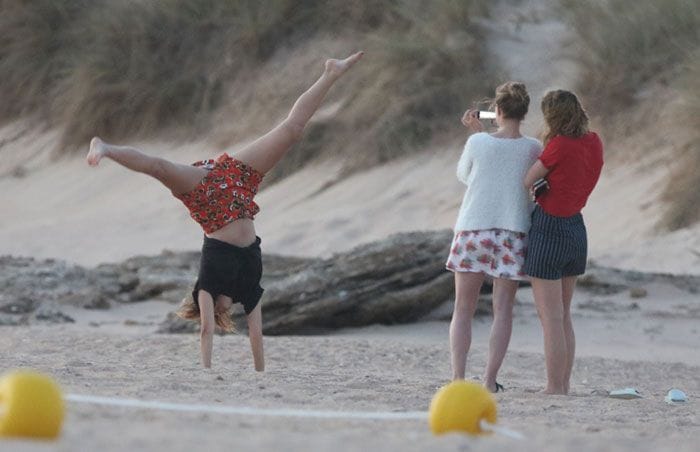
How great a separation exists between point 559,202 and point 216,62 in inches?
536

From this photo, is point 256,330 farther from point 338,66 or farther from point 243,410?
point 243,410

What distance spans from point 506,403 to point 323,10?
13.3 meters

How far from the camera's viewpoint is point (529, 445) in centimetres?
470

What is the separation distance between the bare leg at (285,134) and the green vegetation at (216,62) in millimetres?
8896

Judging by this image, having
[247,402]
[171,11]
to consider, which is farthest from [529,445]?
[171,11]

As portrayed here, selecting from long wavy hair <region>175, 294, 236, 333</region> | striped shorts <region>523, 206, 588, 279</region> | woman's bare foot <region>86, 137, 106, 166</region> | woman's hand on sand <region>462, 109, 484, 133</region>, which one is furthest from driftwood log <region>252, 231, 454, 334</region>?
woman's bare foot <region>86, 137, 106, 166</region>

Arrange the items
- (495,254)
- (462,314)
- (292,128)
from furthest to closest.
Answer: (292,128), (462,314), (495,254)

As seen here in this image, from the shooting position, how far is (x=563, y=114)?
697 centimetres

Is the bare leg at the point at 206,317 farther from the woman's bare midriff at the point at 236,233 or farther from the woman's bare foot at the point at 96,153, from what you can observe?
the woman's bare foot at the point at 96,153

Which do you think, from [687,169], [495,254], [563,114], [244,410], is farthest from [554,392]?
[687,169]

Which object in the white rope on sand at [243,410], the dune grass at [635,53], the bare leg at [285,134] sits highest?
the dune grass at [635,53]

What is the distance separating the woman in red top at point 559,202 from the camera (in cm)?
695

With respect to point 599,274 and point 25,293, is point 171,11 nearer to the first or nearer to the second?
point 25,293

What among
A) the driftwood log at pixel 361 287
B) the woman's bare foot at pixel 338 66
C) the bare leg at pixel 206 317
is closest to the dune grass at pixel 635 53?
Result: the driftwood log at pixel 361 287
